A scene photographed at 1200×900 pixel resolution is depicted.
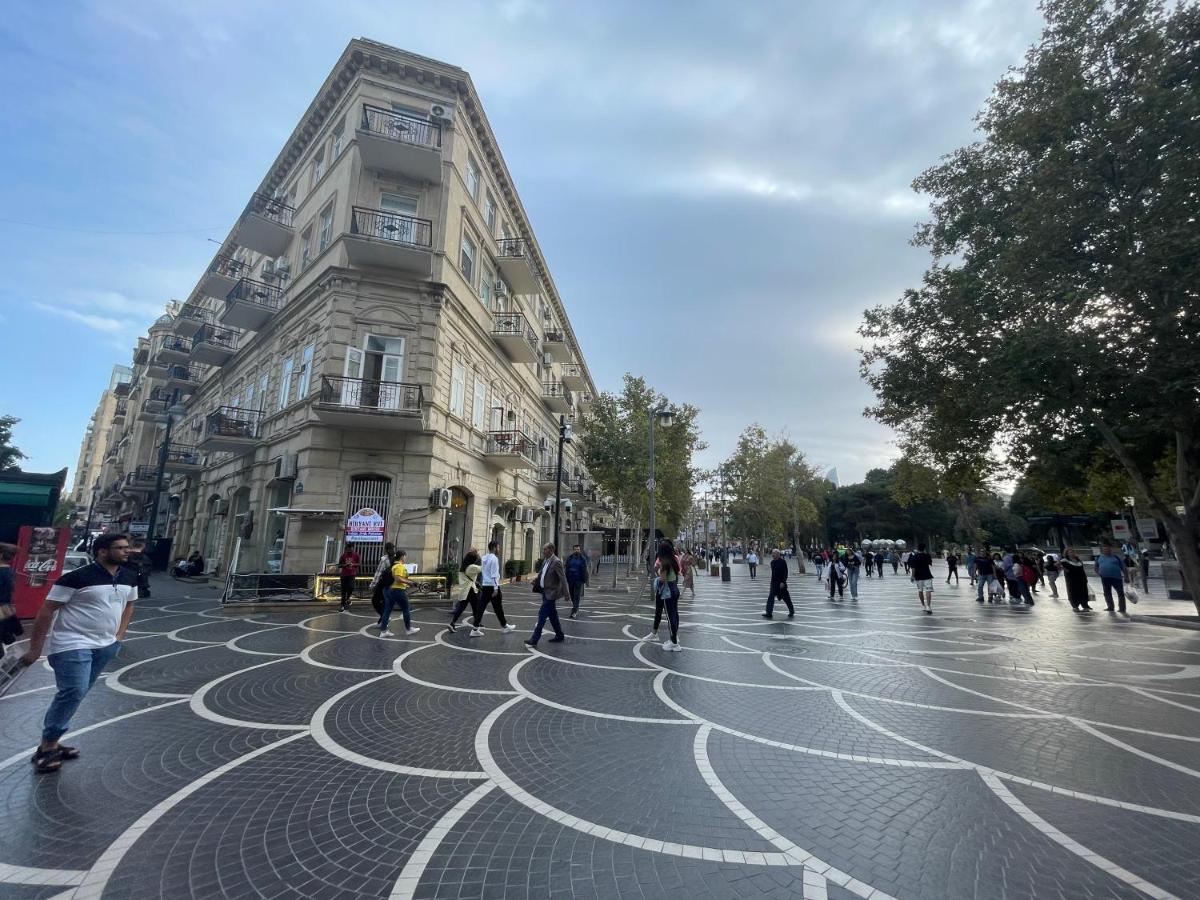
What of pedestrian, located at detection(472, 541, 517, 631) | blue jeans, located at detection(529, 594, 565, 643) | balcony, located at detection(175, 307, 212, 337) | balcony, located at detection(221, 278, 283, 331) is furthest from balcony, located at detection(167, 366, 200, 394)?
blue jeans, located at detection(529, 594, 565, 643)

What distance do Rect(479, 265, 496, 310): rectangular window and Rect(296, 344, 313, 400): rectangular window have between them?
22.7 ft

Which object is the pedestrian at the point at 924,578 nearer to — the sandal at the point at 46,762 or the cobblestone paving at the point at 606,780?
the cobblestone paving at the point at 606,780

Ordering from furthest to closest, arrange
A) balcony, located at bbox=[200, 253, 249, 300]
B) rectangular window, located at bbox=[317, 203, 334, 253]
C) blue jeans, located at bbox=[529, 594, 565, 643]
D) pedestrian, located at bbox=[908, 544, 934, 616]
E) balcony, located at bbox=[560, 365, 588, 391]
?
balcony, located at bbox=[560, 365, 588, 391], balcony, located at bbox=[200, 253, 249, 300], rectangular window, located at bbox=[317, 203, 334, 253], pedestrian, located at bbox=[908, 544, 934, 616], blue jeans, located at bbox=[529, 594, 565, 643]

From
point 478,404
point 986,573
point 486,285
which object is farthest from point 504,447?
point 986,573

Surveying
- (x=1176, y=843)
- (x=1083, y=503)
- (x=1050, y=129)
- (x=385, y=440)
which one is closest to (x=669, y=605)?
(x=1176, y=843)

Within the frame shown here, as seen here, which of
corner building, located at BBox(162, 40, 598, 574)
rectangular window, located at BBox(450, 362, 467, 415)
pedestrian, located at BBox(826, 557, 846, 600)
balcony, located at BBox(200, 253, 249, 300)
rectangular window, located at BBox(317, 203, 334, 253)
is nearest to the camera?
corner building, located at BBox(162, 40, 598, 574)

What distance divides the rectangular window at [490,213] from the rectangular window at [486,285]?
1823mm

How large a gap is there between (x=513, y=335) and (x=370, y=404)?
310 inches

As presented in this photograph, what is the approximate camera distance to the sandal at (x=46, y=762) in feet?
13.2

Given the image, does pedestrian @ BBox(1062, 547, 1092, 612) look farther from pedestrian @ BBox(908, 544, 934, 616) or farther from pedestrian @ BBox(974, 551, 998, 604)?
pedestrian @ BBox(908, 544, 934, 616)

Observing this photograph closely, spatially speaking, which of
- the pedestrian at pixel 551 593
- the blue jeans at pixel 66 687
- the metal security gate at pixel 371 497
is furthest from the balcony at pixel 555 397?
the blue jeans at pixel 66 687

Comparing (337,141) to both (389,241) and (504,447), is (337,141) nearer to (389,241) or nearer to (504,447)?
(389,241)

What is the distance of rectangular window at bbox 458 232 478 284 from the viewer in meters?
20.5

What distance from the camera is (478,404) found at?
2112cm
